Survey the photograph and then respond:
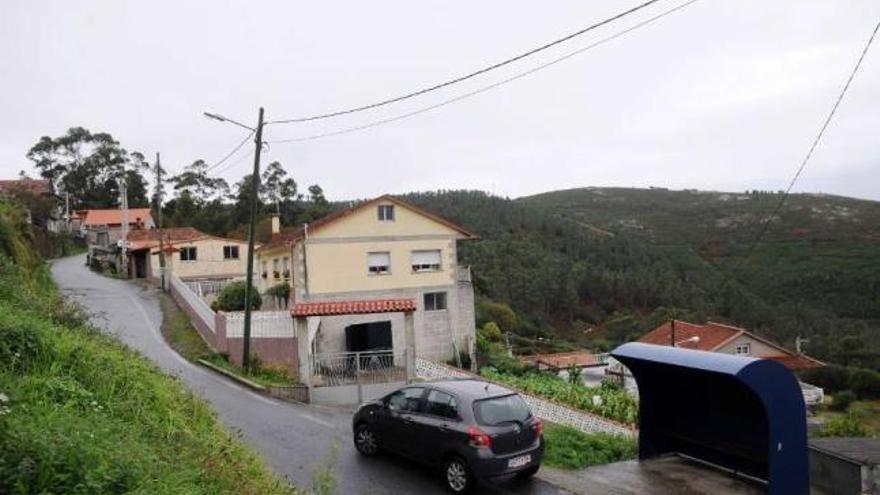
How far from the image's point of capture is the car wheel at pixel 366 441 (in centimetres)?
1185

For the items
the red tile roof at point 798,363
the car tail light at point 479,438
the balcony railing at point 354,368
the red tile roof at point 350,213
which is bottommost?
the red tile roof at point 798,363

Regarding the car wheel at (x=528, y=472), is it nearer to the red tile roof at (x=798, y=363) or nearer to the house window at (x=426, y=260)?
the house window at (x=426, y=260)

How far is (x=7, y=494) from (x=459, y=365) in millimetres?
27430

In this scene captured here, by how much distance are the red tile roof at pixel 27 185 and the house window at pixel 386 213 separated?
42.0 meters

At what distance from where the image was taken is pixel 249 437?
506 inches

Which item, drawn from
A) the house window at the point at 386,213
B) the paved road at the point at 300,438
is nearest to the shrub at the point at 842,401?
the house window at the point at 386,213

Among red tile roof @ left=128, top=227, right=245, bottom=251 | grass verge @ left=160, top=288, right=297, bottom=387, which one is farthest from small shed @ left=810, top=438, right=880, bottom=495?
red tile roof @ left=128, top=227, right=245, bottom=251

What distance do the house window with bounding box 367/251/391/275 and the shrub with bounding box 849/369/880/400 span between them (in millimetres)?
31235

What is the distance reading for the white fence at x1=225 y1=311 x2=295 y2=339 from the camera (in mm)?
22500

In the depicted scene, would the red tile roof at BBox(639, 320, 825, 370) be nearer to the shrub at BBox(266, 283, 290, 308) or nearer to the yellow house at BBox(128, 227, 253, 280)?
the shrub at BBox(266, 283, 290, 308)

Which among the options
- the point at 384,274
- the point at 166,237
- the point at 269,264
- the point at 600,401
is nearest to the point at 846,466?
the point at 600,401

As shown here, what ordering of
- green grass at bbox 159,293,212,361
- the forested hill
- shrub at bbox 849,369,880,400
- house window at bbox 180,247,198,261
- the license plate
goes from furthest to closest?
the forested hill < house window at bbox 180,247,198,261 < shrub at bbox 849,369,880,400 < green grass at bbox 159,293,212,361 < the license plate

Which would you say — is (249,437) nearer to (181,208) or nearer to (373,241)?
(373,241)

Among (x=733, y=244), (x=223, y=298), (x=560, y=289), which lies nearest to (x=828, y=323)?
(x=560, y=289)
